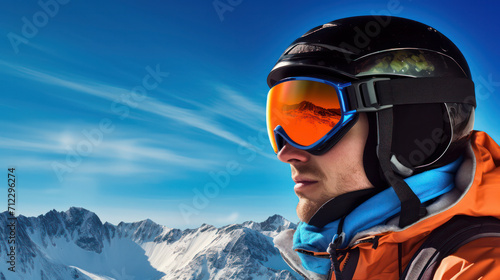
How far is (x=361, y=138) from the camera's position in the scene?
255 cm

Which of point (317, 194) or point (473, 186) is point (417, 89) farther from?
point (317, 194)

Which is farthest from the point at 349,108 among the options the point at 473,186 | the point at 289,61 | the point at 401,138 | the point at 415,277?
the point at 415,277

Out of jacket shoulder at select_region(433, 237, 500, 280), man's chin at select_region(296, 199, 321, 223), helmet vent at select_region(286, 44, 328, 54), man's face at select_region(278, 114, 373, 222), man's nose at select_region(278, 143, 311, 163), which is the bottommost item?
jacket shoulder at select_region(433, 237, 500, 280)

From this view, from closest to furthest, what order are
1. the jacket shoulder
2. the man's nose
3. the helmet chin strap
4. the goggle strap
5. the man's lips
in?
the jacket shoulder, the helmet chin strap, the goggle strap, the man's lips, the man's nose

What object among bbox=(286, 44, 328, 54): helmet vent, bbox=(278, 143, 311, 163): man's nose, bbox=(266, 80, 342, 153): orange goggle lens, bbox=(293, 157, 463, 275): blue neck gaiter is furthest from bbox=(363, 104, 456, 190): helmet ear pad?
bbox=(286, 44, 328, 54): helmet vent

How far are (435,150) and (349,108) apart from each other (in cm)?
64

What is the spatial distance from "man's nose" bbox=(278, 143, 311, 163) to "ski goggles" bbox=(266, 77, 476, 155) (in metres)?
0.05

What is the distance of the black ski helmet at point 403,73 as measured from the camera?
2.49 metres

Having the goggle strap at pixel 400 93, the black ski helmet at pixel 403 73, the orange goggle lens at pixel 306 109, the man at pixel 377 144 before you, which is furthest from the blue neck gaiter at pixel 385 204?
the orange goggle lens at pixel 306 109

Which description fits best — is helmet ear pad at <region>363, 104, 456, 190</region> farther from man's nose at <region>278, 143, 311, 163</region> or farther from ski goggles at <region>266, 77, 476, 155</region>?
man's nose at <region>278, 143, 311, 163</region>

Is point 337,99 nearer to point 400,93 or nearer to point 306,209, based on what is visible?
point 400,93

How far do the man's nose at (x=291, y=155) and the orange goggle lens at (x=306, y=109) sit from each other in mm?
69

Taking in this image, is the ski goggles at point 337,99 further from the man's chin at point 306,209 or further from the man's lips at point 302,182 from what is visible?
the man's chin at point 306,209

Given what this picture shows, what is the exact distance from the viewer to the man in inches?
90.0
